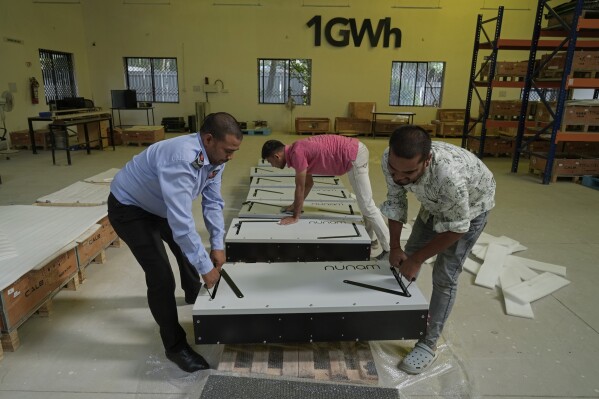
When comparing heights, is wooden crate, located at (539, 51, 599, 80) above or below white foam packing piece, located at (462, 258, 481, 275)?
above

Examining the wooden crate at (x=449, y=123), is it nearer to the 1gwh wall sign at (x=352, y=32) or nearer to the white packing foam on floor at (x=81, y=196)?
the 1gwh wall sign at (x=352, y=32)

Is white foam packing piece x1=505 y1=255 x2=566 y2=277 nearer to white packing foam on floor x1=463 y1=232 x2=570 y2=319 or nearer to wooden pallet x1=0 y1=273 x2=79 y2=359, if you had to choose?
white packing foam on floor x1=463 y1=232 x2=570 y2=319

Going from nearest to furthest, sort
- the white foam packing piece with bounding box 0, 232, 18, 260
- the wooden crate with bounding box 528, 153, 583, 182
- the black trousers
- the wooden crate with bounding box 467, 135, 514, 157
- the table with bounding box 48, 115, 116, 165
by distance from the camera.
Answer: the black trousers → the white foam packing piece with bounding box 0, 232, 18, 260 → the wooden crate with bounding box 528, 153, 583, 182 → the table with bounding box 48, 115, 116, 165 → the wooden crate with bounding box 467, 135, 514, 157

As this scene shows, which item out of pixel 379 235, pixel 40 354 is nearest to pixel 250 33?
pixel 379 235

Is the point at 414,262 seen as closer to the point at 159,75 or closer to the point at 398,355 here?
the point at 398,355

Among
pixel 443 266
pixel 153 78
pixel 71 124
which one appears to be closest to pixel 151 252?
pixel 443 266

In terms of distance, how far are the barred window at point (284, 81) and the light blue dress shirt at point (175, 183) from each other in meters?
12.3


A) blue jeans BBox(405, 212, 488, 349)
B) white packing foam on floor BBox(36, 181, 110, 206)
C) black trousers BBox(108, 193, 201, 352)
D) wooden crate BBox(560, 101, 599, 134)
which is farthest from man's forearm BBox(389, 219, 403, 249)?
wooden crate BBox(560, 101, 599, 134)

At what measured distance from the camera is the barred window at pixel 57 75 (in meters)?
11.4

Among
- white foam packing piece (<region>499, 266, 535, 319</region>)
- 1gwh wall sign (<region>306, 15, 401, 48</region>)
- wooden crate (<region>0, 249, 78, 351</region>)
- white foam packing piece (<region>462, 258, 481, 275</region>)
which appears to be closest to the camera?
wooden crate (<region>0, 249, 78, 351</region>)

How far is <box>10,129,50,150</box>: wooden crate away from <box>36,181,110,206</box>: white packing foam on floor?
21.4 ft

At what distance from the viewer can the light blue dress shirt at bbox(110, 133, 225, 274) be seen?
1811mm

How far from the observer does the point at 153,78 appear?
13.9 metres

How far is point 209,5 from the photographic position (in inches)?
518
